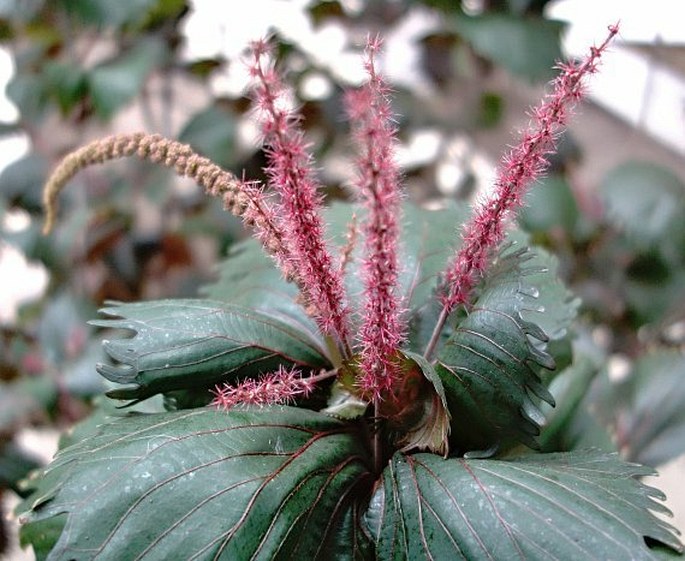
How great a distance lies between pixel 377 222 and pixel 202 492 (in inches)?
5.4

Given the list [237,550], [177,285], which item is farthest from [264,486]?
[177,285]

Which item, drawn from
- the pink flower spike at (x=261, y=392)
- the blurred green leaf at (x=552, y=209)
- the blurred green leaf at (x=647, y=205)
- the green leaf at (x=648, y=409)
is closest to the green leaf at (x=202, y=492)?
the pink flower spike at (x=261, y=392)

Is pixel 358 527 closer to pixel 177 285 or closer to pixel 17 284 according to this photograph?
pixel 177 285

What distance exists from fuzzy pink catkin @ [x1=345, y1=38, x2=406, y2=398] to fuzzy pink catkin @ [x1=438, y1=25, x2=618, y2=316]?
0.13ft

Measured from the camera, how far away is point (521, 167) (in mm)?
321

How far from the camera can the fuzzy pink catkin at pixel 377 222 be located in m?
0.28

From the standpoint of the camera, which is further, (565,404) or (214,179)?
(565,404)

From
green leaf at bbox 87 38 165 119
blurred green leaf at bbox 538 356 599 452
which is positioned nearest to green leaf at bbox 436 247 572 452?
blurred green leaf at bbox 538 356 599 452

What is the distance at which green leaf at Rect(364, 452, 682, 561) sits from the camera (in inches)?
11.3

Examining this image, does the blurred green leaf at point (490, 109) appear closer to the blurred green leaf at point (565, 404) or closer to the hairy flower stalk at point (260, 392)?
the blurred green leaf at point (565, 404)

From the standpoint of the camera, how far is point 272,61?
0.30 meters

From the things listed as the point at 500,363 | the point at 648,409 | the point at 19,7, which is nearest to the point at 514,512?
the point at 500,363

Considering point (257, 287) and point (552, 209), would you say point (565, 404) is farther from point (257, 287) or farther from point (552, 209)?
point (552, 209)

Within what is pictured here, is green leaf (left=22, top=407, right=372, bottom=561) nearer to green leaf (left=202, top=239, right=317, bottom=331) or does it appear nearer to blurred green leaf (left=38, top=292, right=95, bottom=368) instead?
green leaf (left=202, top=239, right=317, bottom=331)
